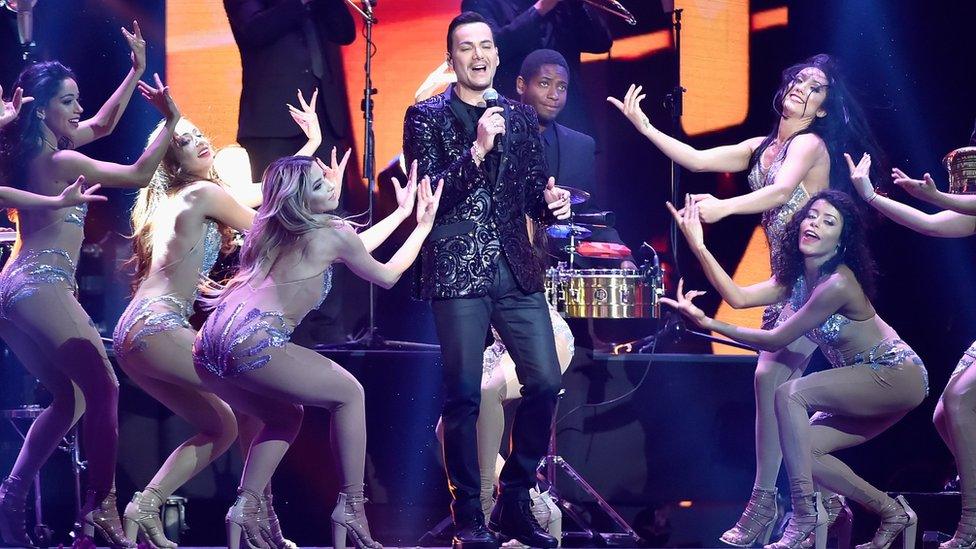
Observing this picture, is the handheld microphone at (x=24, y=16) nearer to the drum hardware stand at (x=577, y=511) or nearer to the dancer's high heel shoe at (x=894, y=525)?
the drum hardware stand at (x=577, y=511)

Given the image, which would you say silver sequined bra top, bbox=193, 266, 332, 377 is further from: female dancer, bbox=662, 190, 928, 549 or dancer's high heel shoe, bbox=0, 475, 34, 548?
female dancer, bbox=662, 190, 928, 549

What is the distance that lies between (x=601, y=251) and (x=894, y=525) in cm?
197

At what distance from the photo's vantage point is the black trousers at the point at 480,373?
173 inches

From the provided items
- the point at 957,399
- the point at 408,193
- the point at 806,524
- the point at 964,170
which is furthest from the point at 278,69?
the point at 957,399

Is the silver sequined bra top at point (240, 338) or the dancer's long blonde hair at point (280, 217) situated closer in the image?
the silver sequined bra top at point (240, 338)

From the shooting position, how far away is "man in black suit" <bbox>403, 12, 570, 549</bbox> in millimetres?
4391

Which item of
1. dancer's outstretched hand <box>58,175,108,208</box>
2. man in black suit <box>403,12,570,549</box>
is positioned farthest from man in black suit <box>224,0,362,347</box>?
man in black suit <box>403,12,570,549</box>

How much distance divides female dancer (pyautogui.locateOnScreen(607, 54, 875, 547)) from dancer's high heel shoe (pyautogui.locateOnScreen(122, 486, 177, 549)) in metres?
2.38

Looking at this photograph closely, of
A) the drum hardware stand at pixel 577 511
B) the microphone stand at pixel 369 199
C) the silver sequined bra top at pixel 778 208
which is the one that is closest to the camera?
the silver sequined bra top at pixel 778 208

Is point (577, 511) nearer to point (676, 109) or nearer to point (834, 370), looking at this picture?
point (834, 370)

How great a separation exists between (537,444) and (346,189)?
131 inches

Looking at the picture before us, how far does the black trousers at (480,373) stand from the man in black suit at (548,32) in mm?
2781

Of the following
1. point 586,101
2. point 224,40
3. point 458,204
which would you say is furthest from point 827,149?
point 224,40

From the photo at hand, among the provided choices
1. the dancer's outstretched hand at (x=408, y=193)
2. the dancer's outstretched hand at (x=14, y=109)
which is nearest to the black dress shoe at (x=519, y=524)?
the dancer's outstretched hand at (x=408, y=193)
